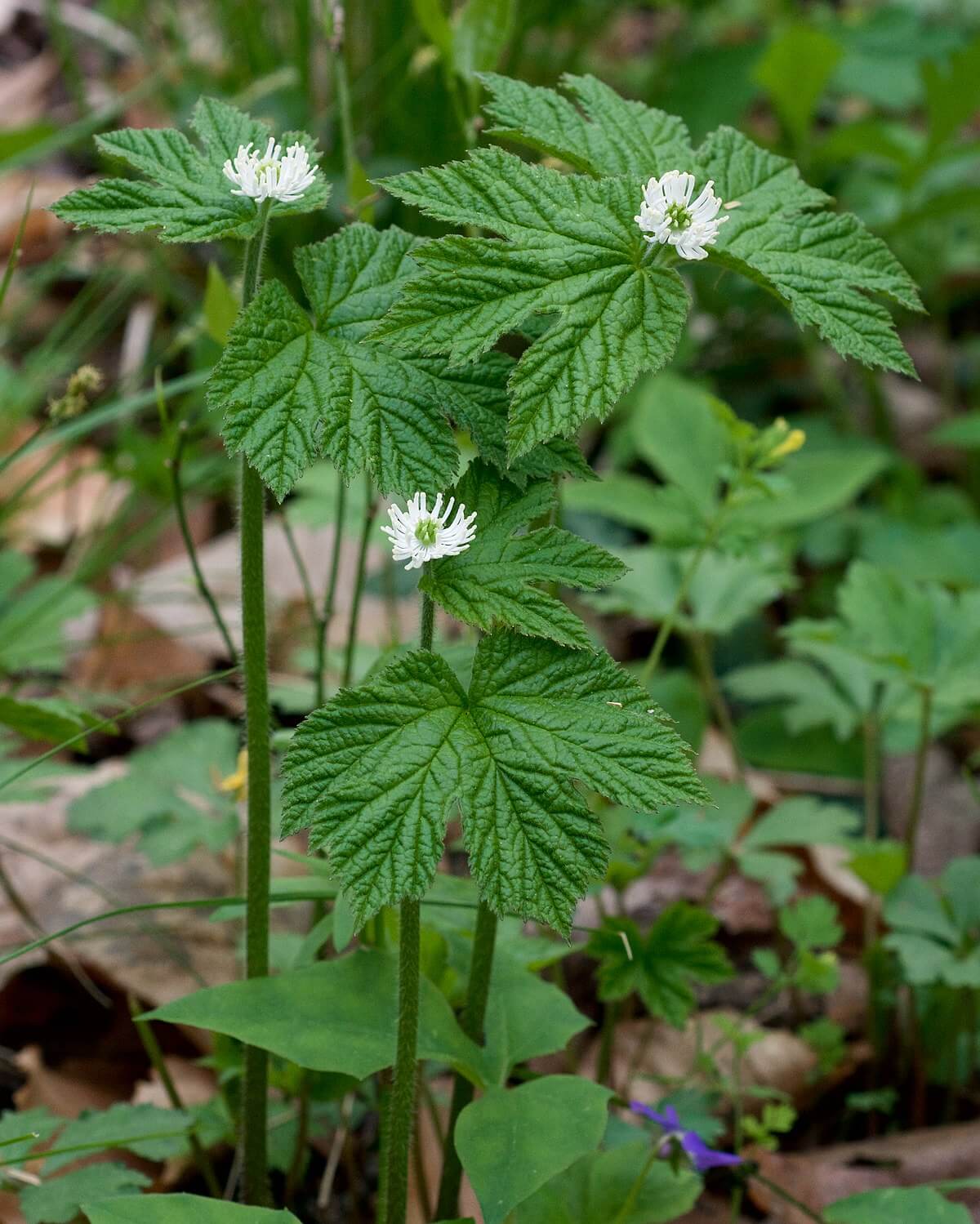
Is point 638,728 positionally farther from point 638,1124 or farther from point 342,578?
point 342,578

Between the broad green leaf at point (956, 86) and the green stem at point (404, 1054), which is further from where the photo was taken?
the broad green leaf at point (956, 86)

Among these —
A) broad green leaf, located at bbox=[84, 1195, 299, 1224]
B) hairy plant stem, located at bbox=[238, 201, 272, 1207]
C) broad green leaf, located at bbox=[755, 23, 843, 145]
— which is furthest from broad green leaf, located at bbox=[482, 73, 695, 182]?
broad green leaf, located at bbox=[755, 23, 843, 145]

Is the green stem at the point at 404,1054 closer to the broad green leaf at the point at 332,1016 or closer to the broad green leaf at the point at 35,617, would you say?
the broad green leaf at the point at 332,1016

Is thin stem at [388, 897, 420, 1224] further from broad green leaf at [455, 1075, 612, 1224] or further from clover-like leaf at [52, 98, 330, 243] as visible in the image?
clover-like leaf at [52, 98, 330, 243]

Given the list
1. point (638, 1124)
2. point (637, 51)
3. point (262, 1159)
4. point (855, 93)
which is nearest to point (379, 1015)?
point (262, 1159)

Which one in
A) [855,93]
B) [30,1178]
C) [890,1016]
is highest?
[855,93]

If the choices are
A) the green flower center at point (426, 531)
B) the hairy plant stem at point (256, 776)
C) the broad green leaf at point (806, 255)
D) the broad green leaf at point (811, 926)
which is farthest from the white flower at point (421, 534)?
the broad green leaf at point (811, 926)
